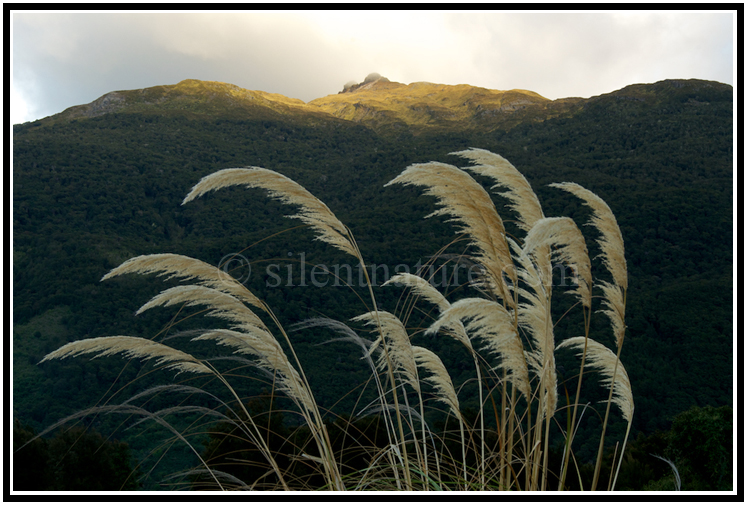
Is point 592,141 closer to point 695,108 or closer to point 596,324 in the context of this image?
point 695,108

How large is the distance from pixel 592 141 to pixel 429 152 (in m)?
12.3

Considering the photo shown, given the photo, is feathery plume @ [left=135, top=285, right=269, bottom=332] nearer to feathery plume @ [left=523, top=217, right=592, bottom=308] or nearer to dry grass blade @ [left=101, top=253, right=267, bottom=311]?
dry grass blade @ [left=101, top=253, right=267, bottom=311]

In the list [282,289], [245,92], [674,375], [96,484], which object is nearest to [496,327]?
[96,484]

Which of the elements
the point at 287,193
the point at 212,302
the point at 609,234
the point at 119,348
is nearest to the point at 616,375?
the point at 609,234

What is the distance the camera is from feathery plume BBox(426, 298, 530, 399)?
5.49 feet

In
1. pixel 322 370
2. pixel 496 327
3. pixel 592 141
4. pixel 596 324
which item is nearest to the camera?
pixel 496 327

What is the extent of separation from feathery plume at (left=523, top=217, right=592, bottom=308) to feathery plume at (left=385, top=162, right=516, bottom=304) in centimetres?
16

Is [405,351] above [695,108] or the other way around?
the other way around

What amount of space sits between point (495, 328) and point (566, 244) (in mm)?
462

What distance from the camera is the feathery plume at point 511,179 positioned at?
7.08ft

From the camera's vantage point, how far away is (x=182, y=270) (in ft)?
6.95

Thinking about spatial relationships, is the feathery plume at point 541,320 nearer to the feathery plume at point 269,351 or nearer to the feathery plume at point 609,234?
the feathery plume at point 609,234

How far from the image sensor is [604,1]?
3.09 meters

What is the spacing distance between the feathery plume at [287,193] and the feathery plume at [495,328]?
57 cm
